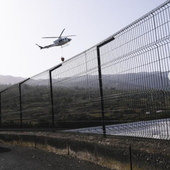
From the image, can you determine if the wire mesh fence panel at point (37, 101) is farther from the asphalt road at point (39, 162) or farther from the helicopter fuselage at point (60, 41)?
the helicopter fuselage at point (60, 41)

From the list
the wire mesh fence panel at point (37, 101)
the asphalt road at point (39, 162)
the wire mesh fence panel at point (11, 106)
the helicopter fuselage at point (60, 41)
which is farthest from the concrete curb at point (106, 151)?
the helicopter fuselage at point (60, 41)

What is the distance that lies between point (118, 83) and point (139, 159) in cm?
151

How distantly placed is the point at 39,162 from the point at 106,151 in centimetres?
196

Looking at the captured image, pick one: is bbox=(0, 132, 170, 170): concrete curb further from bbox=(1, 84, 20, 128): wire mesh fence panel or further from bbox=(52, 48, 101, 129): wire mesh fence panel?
bbox=(1, 84, 20, 128): wire mesh fence panel

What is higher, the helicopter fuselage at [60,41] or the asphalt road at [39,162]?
the helicopter fuselage at [60,41]

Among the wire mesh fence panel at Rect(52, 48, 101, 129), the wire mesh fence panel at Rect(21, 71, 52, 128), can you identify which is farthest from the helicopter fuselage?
the wire mesh fence panel at Rect(52, 48, 101, 129)

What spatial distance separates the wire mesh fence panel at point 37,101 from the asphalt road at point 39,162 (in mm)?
1416

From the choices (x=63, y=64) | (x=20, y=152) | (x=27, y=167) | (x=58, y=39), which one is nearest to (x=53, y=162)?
(x=27, y=167)

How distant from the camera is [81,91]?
6.71 metres

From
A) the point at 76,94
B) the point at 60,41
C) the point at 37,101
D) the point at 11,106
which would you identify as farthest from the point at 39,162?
the point at 60,41

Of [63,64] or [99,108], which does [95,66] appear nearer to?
[99,108]

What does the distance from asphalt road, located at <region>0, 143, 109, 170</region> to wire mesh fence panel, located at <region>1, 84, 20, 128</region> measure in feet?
10.7

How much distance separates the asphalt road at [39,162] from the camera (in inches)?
225

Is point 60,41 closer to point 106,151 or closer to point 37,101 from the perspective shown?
point 37,101
